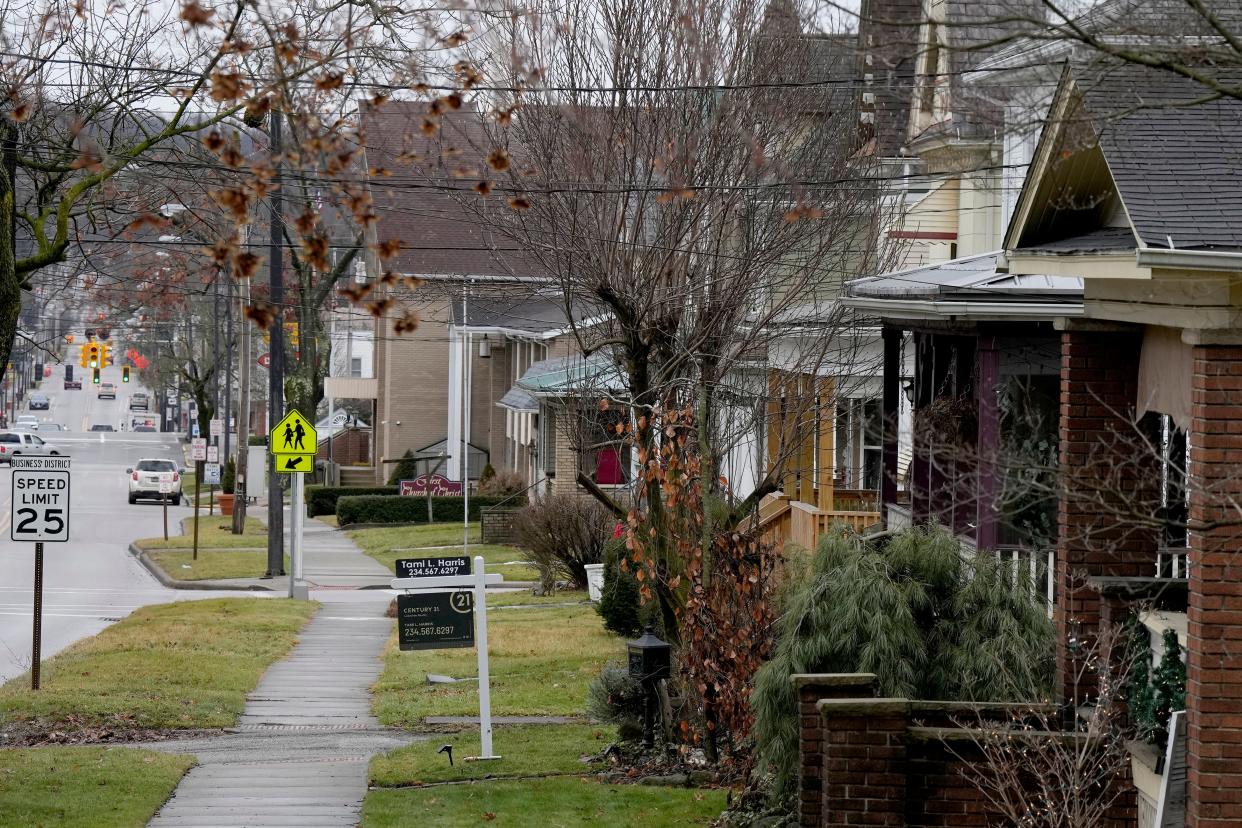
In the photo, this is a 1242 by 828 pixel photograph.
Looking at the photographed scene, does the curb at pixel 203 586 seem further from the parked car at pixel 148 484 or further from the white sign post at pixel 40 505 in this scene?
the parked car at pixel 148 484

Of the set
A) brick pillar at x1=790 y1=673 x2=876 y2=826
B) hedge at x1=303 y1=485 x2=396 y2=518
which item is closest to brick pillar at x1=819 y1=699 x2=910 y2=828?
brick pillar at x1=790 y1=673 x2=876 y2=826

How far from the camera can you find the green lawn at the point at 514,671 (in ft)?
59.9

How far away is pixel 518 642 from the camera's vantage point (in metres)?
23.2

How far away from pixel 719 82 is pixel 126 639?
1174 cm

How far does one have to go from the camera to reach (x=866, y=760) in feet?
31.3

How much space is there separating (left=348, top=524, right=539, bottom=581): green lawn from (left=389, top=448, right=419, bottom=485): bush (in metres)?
7.04

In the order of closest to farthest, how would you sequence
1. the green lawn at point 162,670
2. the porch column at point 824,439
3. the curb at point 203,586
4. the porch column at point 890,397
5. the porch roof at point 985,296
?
the porch roof at point 985,296 < the porch column at point 890,397 < the green lawn at point 162,670 < the porch column at point 824,439 < the curb at point 203,586

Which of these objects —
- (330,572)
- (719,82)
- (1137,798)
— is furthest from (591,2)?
(330,572)

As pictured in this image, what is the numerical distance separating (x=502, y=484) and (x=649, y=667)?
108 ft

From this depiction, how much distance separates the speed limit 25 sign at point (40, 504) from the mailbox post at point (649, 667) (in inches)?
302

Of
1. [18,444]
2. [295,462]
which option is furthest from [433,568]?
[18,444]

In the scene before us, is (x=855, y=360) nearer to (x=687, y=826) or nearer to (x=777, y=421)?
(x=777, y=421)

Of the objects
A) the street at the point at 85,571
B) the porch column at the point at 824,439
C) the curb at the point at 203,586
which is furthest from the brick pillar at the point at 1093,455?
the curb at the point at 203,586

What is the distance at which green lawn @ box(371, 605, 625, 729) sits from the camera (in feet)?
59.9
